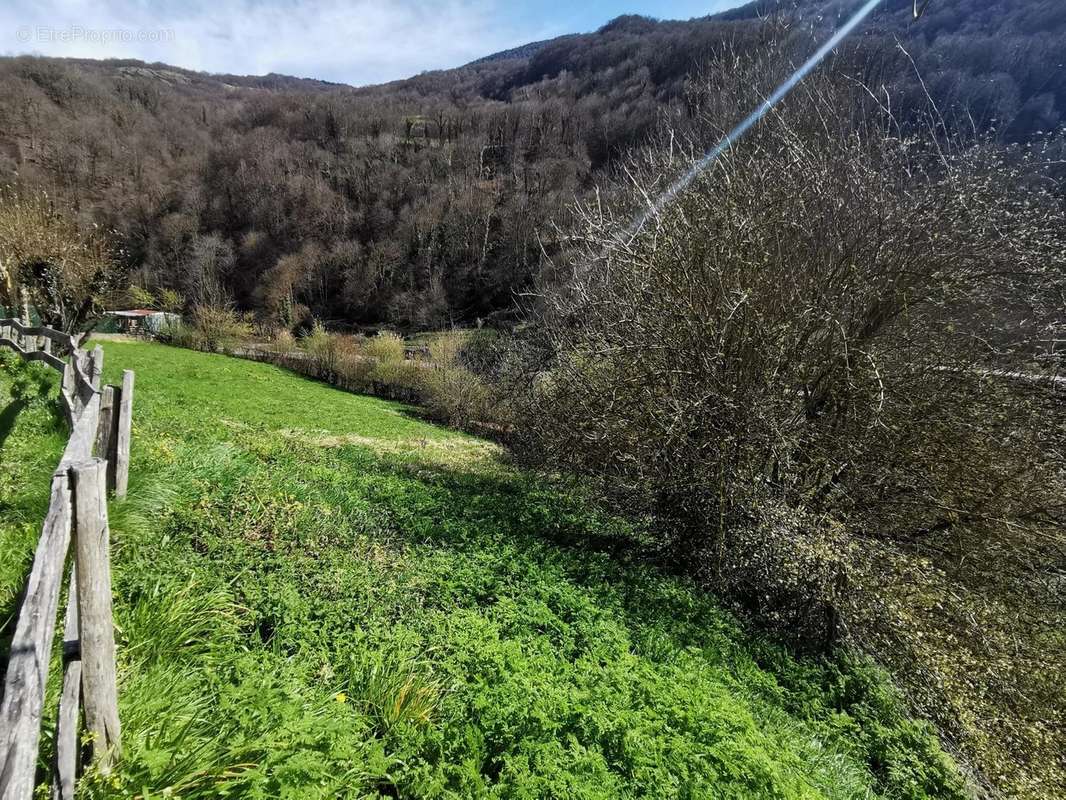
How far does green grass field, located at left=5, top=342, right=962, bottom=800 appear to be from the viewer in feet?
8.75

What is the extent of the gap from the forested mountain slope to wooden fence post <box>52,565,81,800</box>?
186 ft

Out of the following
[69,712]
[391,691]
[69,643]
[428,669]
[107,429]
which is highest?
[107,429]

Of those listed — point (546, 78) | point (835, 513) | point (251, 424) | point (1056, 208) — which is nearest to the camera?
point (1056, 208)

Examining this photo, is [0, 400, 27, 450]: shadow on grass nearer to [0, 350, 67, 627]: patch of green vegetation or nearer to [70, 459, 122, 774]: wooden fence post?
[0, 350, 67, 627]: patch of green vegetation

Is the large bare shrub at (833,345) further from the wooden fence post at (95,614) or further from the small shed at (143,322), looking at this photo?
the small shed at (143,322)

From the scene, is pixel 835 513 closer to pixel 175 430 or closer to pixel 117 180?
pixel 175 430

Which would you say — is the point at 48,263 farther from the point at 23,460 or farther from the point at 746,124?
the point at 746,124

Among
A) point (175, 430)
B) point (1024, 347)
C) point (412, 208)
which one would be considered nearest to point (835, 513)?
point (1024, 347)

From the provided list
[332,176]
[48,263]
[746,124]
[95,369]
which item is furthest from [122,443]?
[332,176]

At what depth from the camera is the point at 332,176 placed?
9669 cm

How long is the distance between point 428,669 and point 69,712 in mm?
2089

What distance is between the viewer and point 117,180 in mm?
82875

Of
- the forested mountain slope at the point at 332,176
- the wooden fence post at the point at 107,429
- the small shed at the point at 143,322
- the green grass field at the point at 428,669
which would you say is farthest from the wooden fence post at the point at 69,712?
the forested mountain slope at the point at 332,176

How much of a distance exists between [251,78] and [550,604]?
746 ft
